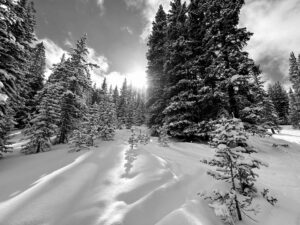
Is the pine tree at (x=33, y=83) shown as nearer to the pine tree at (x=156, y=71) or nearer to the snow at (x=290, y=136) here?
the pine tree at (x=156, y=71)

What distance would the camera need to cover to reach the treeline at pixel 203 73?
35.8ft

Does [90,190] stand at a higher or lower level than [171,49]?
lower

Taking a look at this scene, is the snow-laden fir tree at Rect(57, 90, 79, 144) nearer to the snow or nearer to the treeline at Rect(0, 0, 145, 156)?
the treeline at Rect(0, 0, 145, 156)

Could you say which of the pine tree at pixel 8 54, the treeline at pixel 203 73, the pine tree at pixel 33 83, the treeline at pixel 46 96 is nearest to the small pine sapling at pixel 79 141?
the treeline at pixel 46 96

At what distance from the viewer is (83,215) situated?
3604 millimetres

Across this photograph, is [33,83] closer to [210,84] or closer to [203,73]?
[203,73]

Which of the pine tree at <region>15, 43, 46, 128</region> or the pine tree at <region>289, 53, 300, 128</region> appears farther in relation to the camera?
the pine tree at <region>289, 53, 300, 128</region>

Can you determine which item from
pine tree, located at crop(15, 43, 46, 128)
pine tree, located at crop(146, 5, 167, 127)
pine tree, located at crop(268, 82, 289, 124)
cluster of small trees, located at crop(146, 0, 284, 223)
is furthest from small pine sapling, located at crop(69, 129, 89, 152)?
pine tree, located at crop(268, 82, 289, 124)

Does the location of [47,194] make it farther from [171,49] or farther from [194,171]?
[171,49]

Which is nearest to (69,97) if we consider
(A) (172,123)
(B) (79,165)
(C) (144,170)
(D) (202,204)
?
(A) (172,123)

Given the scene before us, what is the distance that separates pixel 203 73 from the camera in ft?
49.6

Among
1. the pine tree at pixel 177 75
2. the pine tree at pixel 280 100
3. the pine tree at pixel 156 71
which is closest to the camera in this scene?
the pine tree at pixel 177 75

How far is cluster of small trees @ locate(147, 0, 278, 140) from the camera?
10938 mm

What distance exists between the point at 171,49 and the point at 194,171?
13002mm
